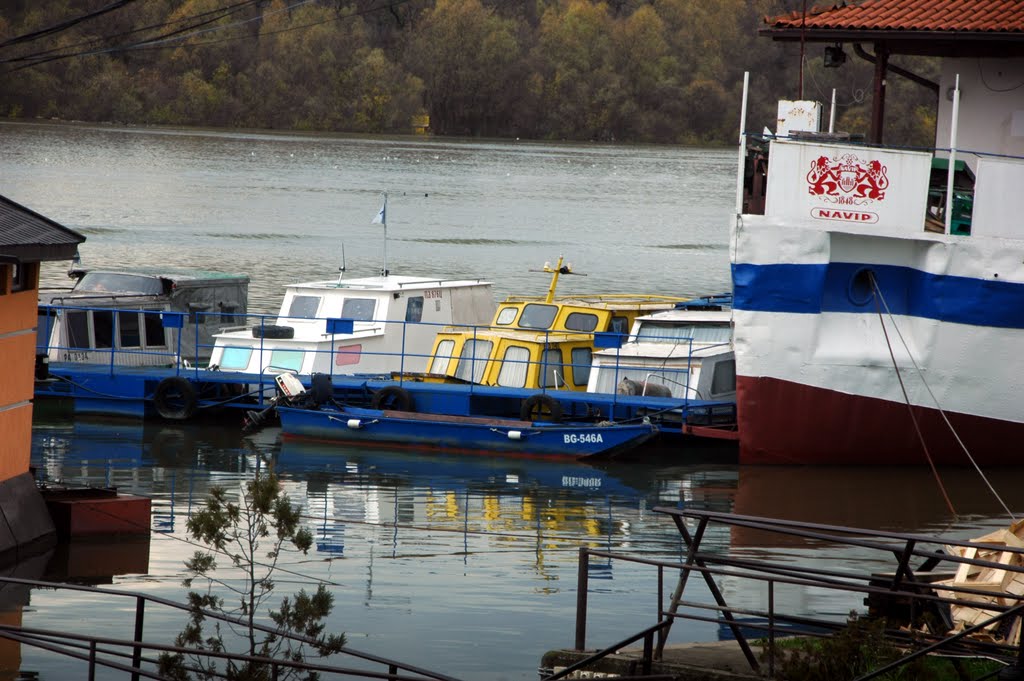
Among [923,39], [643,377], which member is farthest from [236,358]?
[923,39]

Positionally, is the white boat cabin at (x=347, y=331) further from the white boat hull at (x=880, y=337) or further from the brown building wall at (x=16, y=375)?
the brown building wall at (x=16, y=375)

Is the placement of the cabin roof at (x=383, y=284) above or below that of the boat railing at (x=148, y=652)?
above

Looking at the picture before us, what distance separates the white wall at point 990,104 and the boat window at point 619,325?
724 cm

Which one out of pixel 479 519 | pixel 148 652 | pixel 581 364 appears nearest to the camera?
pixel 148 652

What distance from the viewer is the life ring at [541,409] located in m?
25.7

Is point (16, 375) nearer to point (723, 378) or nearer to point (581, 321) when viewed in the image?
point (723, 378)

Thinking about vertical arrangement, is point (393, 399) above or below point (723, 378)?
below

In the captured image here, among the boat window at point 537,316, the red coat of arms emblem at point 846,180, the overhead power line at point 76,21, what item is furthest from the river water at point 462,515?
the overhead power line at point 76,21

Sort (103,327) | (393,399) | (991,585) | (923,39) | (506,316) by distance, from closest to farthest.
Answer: (991,585) < (923,39) < (393,399) < (506,316) < (103,327)

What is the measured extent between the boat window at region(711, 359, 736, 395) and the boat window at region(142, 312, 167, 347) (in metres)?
11.0

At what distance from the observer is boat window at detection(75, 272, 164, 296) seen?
30859 mm

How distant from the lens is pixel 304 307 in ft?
95.7

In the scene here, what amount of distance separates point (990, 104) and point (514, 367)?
9051mm

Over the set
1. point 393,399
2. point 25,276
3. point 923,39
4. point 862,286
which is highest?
point 923,39
